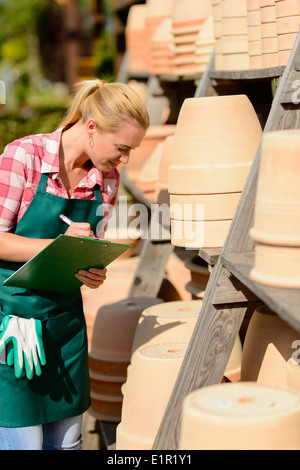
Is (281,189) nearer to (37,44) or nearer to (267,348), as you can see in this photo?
(267,348)

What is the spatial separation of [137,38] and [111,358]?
306cm

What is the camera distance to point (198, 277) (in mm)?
3094

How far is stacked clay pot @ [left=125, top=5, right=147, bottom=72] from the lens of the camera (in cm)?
539

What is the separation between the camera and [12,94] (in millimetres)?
27844

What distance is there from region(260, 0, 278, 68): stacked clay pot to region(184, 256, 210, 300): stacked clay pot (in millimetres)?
1022

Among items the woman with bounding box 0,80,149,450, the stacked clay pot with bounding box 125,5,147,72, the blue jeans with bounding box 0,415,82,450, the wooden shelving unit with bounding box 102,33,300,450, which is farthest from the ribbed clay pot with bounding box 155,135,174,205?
the stacked clay pot with bounding box 125,5,147,72

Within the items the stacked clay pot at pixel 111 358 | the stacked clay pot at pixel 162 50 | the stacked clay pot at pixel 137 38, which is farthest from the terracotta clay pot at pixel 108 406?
the stacked clay pot at pixel 137 38

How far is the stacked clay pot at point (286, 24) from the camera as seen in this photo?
2027mm

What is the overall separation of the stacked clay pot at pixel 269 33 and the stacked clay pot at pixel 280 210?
750 mm

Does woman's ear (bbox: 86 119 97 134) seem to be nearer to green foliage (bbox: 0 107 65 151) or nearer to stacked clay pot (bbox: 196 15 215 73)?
stacked clay pot (bbox: 196 15 215 73)

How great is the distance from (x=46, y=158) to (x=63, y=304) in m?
0.47

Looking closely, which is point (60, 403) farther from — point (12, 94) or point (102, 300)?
point (12, 94)

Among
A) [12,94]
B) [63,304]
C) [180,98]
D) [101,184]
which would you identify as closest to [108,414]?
[63,304]

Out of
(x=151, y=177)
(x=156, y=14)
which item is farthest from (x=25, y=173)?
(x=156, y=14)
